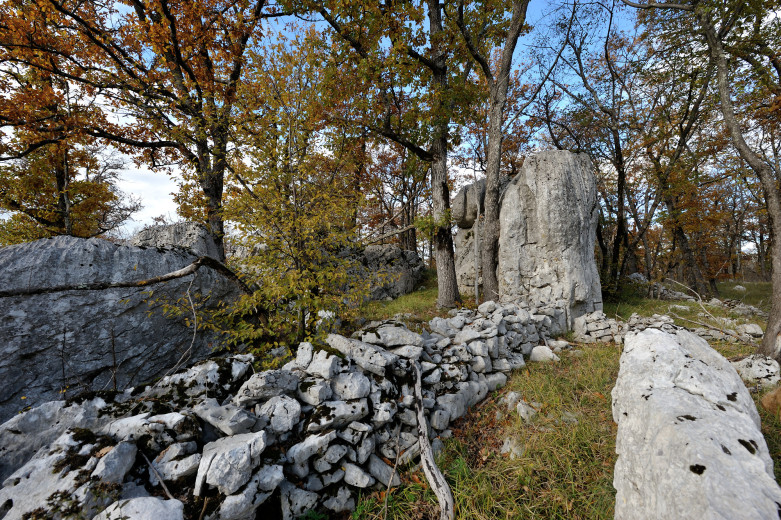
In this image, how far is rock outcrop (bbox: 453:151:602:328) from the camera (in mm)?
7996

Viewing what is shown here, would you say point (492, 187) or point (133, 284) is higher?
point (492, 187)

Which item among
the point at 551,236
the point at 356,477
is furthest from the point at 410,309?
the point at 356,477

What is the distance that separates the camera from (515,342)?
546 centimetres

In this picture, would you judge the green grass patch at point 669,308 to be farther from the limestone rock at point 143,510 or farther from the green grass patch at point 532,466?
the limestone rock at point 143,510

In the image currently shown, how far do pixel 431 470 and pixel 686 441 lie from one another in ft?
6.81

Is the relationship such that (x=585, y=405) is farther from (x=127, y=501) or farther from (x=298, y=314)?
(x=127, y=501)

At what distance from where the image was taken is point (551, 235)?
326 inches

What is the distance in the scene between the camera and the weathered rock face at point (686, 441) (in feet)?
4.88

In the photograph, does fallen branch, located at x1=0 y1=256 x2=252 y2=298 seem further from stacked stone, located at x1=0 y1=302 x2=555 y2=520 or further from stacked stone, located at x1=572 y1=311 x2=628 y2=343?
stacked stone, located at x1=572 y1=311 x2=628 y2=343

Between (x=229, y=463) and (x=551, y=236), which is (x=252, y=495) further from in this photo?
(x=551, y=236)

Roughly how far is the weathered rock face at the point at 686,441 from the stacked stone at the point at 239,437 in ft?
6.26

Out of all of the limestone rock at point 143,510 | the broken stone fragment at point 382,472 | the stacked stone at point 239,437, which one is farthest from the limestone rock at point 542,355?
the limestone rock at point 143,510

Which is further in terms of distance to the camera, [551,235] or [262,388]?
[551,235]

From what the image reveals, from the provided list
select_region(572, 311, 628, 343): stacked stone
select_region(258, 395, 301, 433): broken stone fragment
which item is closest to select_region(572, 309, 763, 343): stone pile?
select_region(572, 311, 628, 343): stacked stone
